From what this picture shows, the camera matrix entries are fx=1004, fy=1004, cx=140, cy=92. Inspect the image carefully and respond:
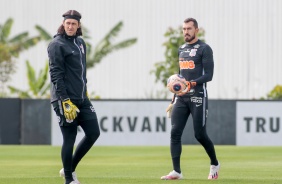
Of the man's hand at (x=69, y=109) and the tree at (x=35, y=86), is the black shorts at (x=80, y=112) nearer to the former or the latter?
the man's hand at (x=69, y=109)

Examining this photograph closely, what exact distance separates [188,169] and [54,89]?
4701mm

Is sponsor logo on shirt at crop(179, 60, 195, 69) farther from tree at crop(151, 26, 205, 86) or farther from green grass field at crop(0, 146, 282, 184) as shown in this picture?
tree at crop(151, 26, 205, 86)

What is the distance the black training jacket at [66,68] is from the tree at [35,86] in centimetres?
2847

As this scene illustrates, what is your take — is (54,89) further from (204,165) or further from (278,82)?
(278,82)

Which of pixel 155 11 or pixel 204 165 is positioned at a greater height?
pixel 155 11

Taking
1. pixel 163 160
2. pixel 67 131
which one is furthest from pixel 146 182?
pixel 163 160

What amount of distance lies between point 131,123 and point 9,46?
1804cm

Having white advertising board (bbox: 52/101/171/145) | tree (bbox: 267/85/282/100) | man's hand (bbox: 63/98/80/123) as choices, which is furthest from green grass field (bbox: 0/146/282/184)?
tree (bbox: 267/85/282/100)

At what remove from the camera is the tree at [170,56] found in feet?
130

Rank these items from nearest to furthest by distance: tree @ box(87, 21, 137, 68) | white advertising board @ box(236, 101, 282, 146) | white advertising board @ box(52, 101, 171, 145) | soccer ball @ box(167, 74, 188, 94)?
soccer ball @ box(167, 74, 188, 94) → white advertising board @ box(236, 101, 282, 146) → white advertising board @ box(52, 101, 171, 145) → tree @ box(87, 21, 137, 68)

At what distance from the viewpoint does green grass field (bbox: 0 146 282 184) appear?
13.1m

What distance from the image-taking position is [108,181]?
12.8 meters

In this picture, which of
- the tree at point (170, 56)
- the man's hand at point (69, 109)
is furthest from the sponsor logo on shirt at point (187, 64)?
the tree at point (170, 56)

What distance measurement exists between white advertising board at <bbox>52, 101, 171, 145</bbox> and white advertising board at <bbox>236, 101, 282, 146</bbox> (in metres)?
2.01
